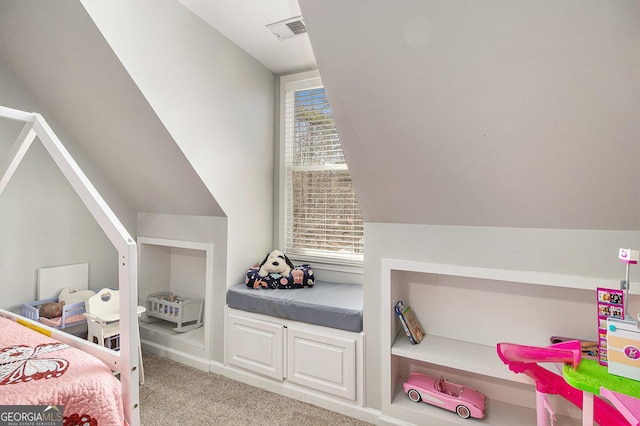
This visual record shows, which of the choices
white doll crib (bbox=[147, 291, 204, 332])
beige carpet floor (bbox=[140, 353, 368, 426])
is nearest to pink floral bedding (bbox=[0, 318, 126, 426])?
beige carpet floor (bbox=[140, 353, 368, 426])

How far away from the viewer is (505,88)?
4.36 ft

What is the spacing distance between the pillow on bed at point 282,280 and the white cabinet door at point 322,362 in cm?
41

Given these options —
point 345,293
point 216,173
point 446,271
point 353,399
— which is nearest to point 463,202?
point 446,271

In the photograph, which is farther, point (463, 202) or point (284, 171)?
point (284, 171)

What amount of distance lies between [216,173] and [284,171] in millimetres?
724

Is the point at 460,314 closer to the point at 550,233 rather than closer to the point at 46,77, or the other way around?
the point at 550,233

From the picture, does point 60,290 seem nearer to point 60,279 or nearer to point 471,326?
point 60,279

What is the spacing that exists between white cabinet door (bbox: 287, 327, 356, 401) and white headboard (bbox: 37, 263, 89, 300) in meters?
1.80

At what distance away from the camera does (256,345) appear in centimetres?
246

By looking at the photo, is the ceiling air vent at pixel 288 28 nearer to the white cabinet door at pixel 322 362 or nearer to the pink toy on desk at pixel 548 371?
the white cabinet door at pixel 322 362

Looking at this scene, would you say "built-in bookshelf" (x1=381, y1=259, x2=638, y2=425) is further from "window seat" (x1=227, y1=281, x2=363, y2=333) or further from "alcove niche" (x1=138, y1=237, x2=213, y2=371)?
"alcove niche" (x1=138, y1=237, x2=213, y2=371)

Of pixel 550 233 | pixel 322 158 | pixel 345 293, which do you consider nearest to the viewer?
pixel 550 233

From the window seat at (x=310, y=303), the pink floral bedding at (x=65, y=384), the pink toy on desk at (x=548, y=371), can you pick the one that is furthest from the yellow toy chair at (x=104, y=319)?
the pink toy on desk at (x=548, y=371)

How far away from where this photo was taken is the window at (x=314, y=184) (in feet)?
9.41
